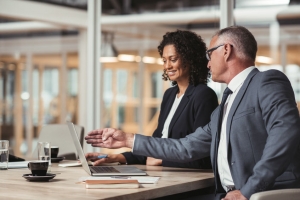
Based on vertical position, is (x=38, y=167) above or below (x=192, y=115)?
below

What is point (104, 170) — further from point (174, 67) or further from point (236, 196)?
point (174, 67)

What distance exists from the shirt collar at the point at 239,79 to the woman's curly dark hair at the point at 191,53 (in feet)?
2.49

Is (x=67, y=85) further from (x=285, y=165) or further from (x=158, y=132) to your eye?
(x=285, y=165)

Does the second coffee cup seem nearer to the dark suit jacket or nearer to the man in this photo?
the man

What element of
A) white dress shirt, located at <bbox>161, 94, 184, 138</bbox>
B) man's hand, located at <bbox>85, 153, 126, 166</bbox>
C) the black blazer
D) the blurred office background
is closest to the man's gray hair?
the black blazer

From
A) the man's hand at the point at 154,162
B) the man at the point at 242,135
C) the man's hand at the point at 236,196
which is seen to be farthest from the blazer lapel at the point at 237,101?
the man's hand at the point at 154,162

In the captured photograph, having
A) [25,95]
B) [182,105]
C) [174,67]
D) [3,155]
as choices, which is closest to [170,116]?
[182,105]

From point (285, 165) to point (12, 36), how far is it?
8532 mm

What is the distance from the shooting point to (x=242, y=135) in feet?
8.68

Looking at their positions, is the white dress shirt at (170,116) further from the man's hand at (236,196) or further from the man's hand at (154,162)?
the man's hand at (236,196)

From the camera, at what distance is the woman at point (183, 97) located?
338 cm

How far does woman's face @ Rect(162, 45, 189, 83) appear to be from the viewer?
365 centimetres

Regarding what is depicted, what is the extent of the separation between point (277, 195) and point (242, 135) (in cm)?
69

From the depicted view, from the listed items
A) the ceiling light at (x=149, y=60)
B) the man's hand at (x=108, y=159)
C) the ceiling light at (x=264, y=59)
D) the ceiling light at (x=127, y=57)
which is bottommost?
the man's hand at (x=108, y=159)
